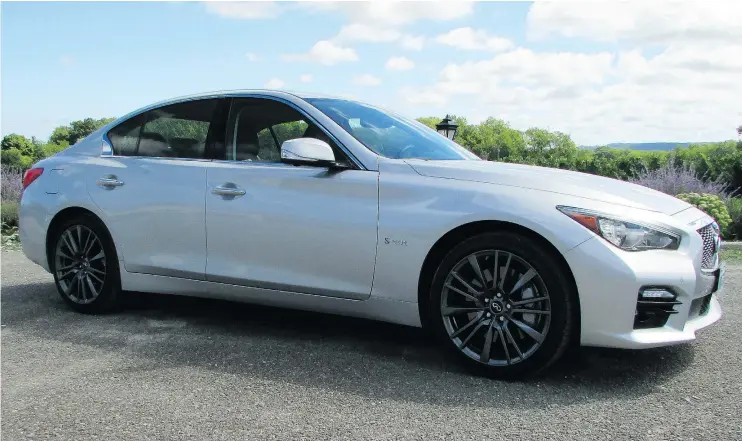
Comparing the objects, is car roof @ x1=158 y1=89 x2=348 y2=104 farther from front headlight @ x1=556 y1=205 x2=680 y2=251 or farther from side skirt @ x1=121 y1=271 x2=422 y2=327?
front headlight @ x1=556 y1=205 x2=680 y2=251

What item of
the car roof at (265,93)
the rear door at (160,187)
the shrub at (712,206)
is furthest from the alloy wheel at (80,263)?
the shrub at (712,206)

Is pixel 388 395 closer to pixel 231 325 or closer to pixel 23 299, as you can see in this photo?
pixel 231 325

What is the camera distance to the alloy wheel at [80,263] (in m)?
5.52

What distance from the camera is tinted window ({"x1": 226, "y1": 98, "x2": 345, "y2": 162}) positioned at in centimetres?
484

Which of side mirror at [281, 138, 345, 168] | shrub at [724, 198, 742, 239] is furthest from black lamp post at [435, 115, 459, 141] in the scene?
side mirror at [281, 138, 345, 168]

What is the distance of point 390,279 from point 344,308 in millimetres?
407

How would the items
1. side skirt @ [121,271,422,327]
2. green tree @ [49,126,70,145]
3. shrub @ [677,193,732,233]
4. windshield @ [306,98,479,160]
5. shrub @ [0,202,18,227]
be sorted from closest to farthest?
1. side skirt @ [121,271,422,327]
2. windshield @ [306,98,479,160]
3. shrub @ [677,193,732,233]
4. shrub @ [0,202,18,227]
5. green tree @ [49,126,70,145]

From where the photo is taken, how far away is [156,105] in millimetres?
5520

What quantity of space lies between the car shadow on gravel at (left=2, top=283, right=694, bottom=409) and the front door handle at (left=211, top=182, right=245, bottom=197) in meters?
0.97

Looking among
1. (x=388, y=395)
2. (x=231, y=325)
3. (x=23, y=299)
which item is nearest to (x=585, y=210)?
(x=388, y=395)

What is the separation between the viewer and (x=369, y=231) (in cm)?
425

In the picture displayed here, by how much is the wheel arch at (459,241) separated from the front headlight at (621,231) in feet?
0.69

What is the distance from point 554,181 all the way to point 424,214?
0.75 metres

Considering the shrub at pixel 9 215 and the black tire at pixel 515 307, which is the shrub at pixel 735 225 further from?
the shrub at pixel 9 215
